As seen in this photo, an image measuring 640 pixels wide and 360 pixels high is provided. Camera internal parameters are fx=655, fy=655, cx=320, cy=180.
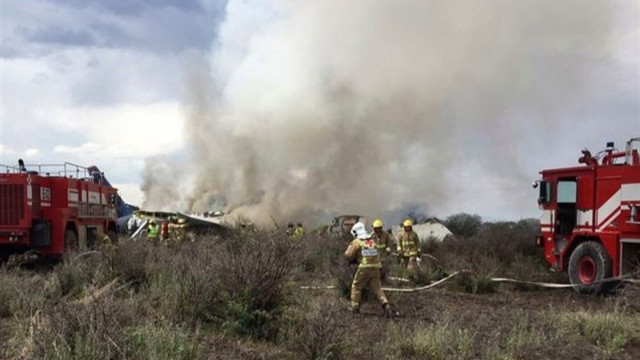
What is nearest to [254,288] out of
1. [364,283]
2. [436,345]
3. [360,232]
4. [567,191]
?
[436,345]

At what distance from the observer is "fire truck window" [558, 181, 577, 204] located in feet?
45.0

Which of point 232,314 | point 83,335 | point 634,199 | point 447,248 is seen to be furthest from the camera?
point 447,248

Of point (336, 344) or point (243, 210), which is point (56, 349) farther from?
point (243, 210)

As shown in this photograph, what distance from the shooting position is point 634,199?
1189cm

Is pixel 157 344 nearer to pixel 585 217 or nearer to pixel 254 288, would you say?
pixel 254 288

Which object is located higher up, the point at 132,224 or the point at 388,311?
the point at 388,311

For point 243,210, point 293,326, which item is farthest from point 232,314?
point 243,210

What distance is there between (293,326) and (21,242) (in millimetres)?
10209

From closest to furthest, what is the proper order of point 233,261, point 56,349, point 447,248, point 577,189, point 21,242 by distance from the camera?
point 56,349 → point 233,261 → point 577,189 → point 21,242 → point 447,248

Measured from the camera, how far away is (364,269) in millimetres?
10180

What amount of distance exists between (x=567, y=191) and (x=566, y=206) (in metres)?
0.48

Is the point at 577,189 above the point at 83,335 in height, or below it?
above

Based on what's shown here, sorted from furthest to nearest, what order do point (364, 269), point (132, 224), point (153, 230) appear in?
point (132, 224), point (153, 230), point (364, 269)

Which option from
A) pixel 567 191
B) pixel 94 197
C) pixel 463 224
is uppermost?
pixel 567 191
